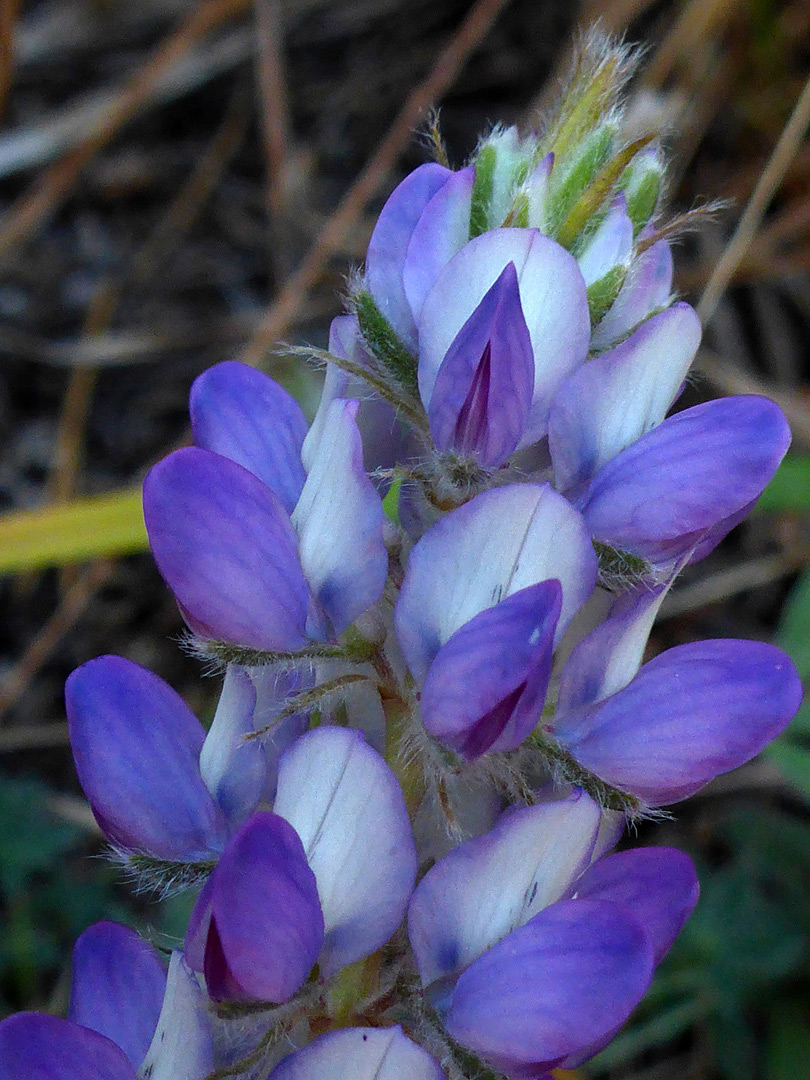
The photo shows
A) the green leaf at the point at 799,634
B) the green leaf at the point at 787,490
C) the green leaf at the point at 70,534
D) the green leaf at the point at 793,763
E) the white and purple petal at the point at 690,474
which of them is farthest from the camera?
the green leaf at the point at 787,490

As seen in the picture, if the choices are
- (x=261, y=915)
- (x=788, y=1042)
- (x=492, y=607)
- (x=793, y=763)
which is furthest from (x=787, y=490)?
(x=261, y=915)

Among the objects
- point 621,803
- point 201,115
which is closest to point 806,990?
point 621,803

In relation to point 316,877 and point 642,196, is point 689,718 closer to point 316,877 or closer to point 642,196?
point 316,877

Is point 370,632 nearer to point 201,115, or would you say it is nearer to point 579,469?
point 579,469

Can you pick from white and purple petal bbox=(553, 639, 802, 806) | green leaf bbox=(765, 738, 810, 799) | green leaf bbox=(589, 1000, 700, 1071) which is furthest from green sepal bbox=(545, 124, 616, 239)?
green leaf bbox=(589, 1000, 700, 1071)

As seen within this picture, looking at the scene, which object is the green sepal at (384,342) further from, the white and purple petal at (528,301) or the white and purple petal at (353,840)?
the white and purple petal at (353,840)

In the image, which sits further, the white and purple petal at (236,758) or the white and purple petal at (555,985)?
the white and purple petal at (236,758)

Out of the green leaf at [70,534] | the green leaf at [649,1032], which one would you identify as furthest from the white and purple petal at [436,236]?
the green leaf at [649,1032]
